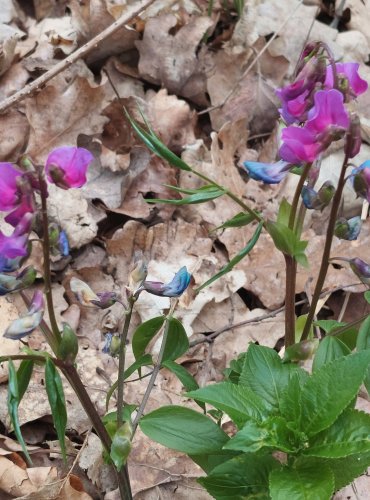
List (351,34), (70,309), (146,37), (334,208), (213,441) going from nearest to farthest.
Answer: (334,208) < (213,441) < (70,309) < (146,37) < (351,34)

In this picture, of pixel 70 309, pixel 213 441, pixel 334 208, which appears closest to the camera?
pixel 334 208

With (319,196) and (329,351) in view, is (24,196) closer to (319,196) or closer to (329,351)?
(319,196)

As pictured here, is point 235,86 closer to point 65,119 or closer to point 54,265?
point 65,119

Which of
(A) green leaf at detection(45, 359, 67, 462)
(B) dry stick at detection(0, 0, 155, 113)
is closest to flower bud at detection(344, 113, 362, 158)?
(A) green leaf at detection(45, 359, 67, 462)

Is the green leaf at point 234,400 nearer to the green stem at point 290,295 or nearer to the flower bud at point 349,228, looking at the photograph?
the green stem at point 290,295

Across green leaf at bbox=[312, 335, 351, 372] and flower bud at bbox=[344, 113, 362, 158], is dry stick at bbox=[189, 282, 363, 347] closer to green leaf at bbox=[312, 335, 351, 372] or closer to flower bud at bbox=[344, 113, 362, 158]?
green leaf at bbox=[312, 335, 351, 372]

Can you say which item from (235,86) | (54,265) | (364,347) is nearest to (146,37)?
(235,86)
